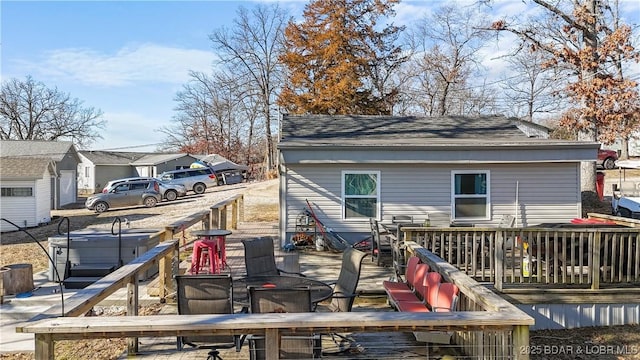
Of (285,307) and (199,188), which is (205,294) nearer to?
(285,307)

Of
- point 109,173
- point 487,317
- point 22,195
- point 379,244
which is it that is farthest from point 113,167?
point 487,317

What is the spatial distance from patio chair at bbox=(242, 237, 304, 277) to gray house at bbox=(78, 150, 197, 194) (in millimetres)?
36642

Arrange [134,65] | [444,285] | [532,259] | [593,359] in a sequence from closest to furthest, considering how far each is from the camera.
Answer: [444,285]
[593,359]
[532,259]
[134,65]

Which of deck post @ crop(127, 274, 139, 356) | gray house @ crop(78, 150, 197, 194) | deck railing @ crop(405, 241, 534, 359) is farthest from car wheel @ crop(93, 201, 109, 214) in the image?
deck railing @ crop(405, 241, 534, 359)

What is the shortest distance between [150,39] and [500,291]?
1932cm

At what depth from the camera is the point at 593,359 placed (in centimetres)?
545

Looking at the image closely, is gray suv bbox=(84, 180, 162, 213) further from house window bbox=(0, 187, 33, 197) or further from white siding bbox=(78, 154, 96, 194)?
white siding bbox=(78, 154, 96, 194)

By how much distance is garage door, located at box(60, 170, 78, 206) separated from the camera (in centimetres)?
2956

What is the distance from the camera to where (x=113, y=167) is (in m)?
42.7

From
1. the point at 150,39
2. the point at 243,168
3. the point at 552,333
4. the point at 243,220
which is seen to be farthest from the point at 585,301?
the point at 243,168

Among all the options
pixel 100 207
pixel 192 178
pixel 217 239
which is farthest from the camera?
pixel 192 178

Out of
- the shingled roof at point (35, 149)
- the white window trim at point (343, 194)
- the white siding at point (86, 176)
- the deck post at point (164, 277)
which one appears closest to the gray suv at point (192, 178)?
the shingled roof at point (35, 149)

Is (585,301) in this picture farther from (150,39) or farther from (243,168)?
(243,168)

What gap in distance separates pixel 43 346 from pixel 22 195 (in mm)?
22144
